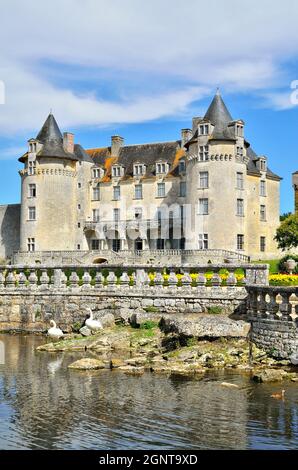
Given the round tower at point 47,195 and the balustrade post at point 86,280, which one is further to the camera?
the round tower at point 47,195

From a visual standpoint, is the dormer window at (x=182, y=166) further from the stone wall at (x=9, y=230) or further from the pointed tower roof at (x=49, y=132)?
the stone wall at (x=9, y=230)

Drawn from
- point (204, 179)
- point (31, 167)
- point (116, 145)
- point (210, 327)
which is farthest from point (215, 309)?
point (116, 145)

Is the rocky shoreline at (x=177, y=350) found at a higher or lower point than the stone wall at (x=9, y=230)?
lower

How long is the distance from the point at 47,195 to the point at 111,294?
39.2 meters

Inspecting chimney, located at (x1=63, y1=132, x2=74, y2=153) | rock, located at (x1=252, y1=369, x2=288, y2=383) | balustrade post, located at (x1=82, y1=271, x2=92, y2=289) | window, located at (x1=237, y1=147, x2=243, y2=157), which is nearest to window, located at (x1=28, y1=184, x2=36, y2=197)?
chimney, located at (x1=63, y1=132, x2=74, y2=153)

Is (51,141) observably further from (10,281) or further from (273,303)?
(273,303)

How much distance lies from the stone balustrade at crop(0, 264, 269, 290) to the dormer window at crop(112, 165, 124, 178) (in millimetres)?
36614

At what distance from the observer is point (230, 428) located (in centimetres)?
1123

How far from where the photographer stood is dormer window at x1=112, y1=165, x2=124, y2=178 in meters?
61.9

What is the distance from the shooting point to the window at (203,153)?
52.6 metres

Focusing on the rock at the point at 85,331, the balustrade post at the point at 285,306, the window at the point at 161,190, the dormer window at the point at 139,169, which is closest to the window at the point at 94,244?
the dormer window at the point at 139,169

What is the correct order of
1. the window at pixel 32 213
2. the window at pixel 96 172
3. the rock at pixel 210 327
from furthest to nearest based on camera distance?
the window at pixel 96 172 → the window at pixel 32 213 → the rock at pixel 210 327

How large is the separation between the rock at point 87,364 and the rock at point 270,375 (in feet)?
13.6

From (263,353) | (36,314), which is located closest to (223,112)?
(36,314)
